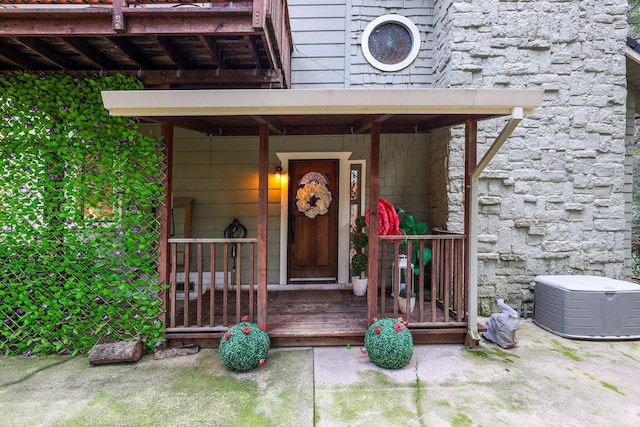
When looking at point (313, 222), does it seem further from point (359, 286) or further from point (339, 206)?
point (359, 286)

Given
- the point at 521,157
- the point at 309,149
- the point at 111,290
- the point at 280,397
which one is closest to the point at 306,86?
the point at 309,149

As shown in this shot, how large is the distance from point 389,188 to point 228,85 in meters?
2.65

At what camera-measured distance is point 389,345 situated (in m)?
2.79

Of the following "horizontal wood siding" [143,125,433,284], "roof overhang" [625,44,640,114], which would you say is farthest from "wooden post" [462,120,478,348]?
"roof overhang" [625,44,640,114]

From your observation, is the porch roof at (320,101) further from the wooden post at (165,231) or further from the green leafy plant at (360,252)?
the green leafy plant at (360,252)

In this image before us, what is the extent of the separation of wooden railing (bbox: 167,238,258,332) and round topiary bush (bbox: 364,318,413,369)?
3.99 feet

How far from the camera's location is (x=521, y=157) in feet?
13.6

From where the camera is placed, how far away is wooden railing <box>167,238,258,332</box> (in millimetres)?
3158

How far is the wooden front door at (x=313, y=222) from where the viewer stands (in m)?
4.93

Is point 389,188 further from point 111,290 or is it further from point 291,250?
point 111,290

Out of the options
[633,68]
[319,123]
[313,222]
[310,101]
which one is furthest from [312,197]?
[633,68]

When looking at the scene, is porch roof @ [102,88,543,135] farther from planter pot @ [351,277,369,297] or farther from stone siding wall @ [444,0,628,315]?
planter pot @ [351,277,369,297]

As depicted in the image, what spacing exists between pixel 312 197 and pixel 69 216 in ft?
9.74

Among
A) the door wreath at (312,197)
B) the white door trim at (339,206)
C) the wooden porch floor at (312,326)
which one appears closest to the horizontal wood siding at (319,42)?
the white door trim at (339,206)
